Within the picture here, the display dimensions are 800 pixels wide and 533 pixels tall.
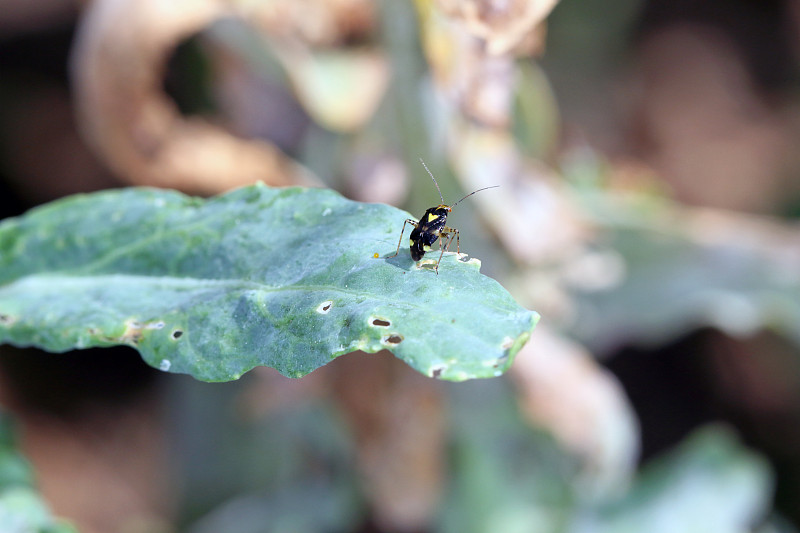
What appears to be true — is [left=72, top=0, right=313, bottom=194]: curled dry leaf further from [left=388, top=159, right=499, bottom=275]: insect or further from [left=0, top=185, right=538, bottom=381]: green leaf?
[left=388, top=159, right=499, bottom=275]: insect

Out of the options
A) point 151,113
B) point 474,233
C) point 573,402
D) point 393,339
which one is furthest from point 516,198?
point 393,339

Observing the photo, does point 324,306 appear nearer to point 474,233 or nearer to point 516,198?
point 474,233

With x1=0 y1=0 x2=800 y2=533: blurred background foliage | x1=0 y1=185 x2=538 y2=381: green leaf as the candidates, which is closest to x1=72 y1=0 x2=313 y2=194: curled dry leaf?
x1=0 y1=0 x2=800 y2=533: blurred background foliage

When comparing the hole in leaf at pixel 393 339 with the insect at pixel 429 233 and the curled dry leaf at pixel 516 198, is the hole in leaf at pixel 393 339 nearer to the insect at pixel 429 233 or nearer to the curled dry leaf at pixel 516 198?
the insect at pixel 429 233

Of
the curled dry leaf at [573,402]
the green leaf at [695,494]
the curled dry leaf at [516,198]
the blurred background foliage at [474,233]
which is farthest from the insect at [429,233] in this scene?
the green leaf at [695,494]

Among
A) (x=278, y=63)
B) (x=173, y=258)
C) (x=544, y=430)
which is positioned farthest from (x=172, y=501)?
(x=173, y=258)

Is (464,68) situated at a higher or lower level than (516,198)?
higher

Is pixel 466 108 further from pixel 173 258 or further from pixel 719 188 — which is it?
pixel 719 188
